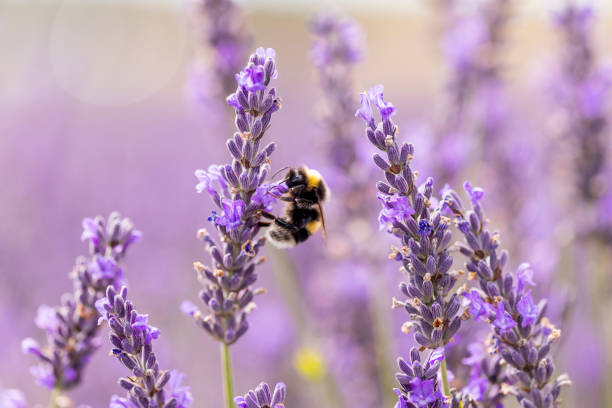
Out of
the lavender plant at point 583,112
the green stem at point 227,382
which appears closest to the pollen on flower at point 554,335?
the green stem at point 227,382

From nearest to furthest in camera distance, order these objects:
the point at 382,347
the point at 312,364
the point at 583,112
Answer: the point at 312,364
the point at 382,347
the point at 583,112

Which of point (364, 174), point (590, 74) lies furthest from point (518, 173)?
point (364, 174)

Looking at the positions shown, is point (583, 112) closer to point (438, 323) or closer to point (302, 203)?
point (302, 203)

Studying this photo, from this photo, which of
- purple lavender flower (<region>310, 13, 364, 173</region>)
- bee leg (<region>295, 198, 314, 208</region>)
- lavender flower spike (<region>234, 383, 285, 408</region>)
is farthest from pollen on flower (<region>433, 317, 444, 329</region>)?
purple lavender flower (<region>310, 13, 364, 173</region>)

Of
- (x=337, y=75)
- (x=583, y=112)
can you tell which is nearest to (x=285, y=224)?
(x=337, y=75)

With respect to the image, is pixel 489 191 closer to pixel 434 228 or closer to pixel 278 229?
pixel 278 229

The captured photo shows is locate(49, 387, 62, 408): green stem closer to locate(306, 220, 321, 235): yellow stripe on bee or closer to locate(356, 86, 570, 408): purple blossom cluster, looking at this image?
locate(356, 86, 570, 408): purple blossom cluster
